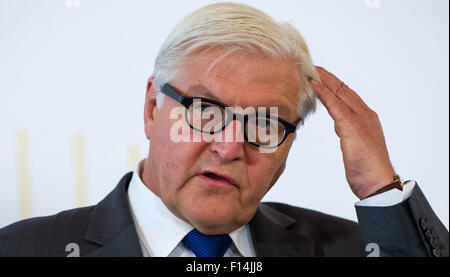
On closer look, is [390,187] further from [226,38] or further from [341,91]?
[226,38]

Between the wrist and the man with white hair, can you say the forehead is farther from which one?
the wrist

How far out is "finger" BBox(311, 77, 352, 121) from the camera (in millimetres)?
1717

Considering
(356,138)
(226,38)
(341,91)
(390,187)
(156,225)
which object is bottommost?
(156,225)

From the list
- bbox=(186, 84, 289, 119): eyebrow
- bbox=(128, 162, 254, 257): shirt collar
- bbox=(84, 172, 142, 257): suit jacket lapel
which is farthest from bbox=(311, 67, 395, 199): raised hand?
bbox=(84, 172, 142, 257): suit jacket lapel

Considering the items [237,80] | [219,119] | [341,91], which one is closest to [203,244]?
[219,119]

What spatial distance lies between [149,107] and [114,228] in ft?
1.13

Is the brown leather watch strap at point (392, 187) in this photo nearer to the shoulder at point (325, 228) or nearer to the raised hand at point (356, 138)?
the raised hand at point (356, 138)

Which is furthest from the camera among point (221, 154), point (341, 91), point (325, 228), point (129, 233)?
point (325, 228)

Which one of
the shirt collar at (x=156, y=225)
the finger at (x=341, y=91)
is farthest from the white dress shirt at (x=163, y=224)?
the finger at (x=341, y=91)

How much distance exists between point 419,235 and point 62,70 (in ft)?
3.57

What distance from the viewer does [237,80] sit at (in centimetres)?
154

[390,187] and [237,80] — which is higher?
[237,80]
